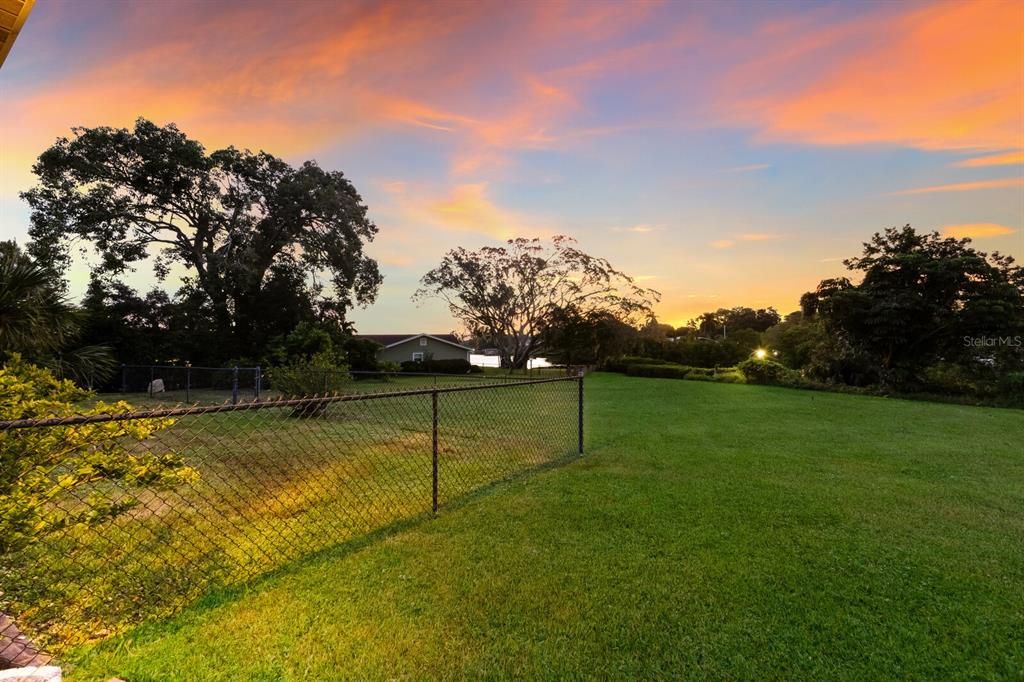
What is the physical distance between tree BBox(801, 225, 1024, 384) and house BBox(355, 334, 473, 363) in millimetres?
31295

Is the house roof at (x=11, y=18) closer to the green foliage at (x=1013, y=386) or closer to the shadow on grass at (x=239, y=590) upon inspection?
the shadow on grass at (x=239, y=590)

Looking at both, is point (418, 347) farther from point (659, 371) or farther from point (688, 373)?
point (688, 373)

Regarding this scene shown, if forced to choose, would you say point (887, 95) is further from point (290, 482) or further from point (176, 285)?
point (176, 285)

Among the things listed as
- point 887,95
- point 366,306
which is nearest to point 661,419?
point 887,95

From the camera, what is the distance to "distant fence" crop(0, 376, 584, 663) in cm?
247

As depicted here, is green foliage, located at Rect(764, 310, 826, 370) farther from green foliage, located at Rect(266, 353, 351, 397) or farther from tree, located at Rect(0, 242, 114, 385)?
tree, located at Rect(0, 242, 114, 385)

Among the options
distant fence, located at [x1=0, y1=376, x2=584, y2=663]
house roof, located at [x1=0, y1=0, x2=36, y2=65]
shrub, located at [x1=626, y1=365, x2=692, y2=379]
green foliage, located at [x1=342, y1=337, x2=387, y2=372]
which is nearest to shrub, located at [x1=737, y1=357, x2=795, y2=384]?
shrub, located at [x1=626, y1=365, x2=692, y2=379]

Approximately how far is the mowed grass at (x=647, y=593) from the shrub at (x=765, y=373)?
16.4m

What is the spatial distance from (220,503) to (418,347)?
4001cm

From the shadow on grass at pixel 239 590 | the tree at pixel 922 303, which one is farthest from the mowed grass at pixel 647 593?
the tree at pixel 922 303

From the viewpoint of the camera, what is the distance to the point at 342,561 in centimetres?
313

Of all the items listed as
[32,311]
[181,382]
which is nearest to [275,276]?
[181,382]

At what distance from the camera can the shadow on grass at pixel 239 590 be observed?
215 cm

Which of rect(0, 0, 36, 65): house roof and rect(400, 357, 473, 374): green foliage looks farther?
rect(400, 357, 473, 374): green foliage
